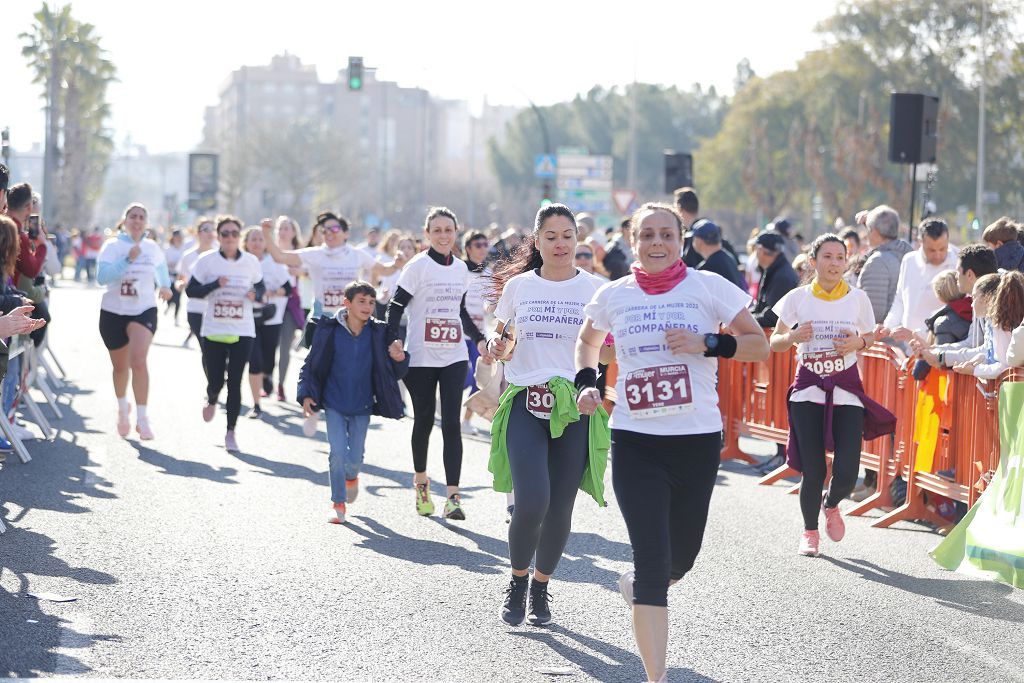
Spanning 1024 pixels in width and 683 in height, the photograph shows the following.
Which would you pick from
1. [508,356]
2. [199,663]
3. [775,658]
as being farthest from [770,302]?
[199,663]

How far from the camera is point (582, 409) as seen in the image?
18.9ft

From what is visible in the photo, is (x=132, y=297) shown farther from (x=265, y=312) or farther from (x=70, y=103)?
(x=70, y=103)

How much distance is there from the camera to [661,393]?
5.51m

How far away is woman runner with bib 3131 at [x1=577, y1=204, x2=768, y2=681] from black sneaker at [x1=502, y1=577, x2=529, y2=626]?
1.12m

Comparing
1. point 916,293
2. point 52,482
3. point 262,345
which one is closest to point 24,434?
point 52,482

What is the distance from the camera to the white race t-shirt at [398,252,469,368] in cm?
940

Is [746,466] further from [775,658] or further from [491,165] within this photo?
[491,165]

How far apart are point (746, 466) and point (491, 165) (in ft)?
→ 315

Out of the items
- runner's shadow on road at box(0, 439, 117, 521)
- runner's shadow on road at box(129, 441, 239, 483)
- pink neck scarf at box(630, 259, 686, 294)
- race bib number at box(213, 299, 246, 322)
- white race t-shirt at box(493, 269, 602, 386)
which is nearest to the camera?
pink neck scarf at box(630, 259, 686, 294)

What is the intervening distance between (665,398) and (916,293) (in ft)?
20.8

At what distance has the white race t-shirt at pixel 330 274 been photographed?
1365 cm

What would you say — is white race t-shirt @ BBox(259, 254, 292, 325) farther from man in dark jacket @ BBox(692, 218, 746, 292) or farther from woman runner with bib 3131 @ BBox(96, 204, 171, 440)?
man in dark jacket @ BBox(692, 218, 746, 292)

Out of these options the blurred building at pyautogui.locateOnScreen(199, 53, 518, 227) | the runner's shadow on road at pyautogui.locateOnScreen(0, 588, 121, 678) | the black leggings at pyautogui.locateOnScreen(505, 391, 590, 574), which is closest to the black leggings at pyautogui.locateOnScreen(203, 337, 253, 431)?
the runner's shadow on road at pyautogui.locateOnScreen(0, 588, 121, 678)

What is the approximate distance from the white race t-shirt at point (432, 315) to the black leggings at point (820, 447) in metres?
2.08
